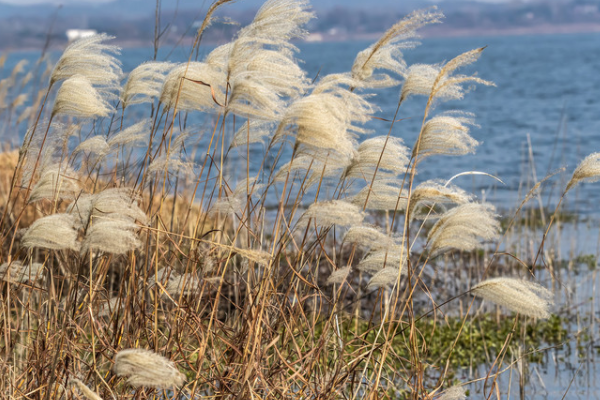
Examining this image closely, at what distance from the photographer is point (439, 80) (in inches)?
82.5

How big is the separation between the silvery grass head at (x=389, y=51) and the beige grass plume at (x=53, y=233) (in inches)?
39.5

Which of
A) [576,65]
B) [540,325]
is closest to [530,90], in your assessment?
[576,65]

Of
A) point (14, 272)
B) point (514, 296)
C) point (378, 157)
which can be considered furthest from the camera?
point (14, 272)

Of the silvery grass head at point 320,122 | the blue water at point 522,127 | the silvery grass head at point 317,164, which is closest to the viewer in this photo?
the silvery grass head at point 320,122

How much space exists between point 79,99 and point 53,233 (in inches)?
19.0

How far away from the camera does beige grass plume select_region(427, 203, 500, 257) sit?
2027mm

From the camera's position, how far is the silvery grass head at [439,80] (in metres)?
2.10

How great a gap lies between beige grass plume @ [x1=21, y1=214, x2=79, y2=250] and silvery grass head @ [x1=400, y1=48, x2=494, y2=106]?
0.99m

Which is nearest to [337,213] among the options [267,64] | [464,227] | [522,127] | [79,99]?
[464,227]

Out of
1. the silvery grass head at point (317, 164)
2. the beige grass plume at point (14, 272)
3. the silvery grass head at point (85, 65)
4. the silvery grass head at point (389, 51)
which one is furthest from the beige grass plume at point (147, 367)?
the silvery grass head at point (389, 51)

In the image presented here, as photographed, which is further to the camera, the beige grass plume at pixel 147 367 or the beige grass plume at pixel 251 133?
the beige grass plume at pixel 251 133

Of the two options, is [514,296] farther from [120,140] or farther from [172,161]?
[120,140]

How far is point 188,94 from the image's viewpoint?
2219mm

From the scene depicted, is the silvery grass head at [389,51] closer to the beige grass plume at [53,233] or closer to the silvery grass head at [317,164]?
the silvery grass head at [317,164]
